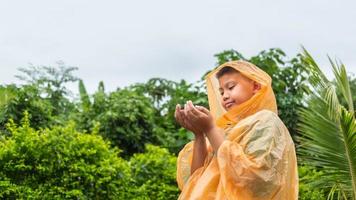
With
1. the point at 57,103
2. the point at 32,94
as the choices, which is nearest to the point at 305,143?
the point at 32,94

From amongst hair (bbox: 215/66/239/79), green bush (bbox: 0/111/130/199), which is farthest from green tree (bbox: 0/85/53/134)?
hair (bbox: 215/66/239/79)

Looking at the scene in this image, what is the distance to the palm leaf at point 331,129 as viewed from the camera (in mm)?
5336

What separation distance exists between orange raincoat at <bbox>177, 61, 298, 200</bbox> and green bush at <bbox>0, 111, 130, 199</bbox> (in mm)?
2744

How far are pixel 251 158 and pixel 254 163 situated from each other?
0.10ft

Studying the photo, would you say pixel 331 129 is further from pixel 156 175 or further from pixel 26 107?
pixel 26 107

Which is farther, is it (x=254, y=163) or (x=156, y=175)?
(x=156, y=175)

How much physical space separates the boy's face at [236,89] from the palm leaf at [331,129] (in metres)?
2.45

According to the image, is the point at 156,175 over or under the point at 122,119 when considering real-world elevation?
under

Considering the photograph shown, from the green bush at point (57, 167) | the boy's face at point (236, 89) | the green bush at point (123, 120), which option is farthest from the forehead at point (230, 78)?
the green bush at point (123, 120)

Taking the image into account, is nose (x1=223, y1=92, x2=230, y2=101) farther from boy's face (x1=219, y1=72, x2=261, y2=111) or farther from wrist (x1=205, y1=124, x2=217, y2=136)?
wrist (x1=205, y1=124, x2=217, y2=136)

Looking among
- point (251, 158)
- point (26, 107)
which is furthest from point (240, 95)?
point (26, 107)

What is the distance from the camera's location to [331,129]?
17.9ft

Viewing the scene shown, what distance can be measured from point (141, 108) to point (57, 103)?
1373 mm

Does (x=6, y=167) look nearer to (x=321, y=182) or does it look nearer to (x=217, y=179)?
(x=321, y=182)
